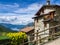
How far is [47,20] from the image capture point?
3103 centimetres

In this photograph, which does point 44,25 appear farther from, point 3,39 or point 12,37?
point 3,39

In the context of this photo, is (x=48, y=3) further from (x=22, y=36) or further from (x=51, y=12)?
(x=22, y=36)

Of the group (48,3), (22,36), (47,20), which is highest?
(48,3)

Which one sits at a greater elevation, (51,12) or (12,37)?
(51,12)

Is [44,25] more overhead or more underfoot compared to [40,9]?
more underfoot

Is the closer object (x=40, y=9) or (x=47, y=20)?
(x=47, y=20)

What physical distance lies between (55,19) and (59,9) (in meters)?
1.67

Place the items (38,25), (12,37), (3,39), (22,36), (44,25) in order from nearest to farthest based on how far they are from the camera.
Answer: (3,39), (12,37), (22,36), (44,25), (38,25)


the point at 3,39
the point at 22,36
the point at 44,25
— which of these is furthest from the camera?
the point at 44,25

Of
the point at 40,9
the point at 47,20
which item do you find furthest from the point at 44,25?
the point at 40,9

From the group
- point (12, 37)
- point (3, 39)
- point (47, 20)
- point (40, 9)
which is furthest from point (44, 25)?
point (3, 39)

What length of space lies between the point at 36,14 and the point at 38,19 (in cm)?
91

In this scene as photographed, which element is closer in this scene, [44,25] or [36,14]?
[44,25]

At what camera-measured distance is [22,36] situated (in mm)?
29188
